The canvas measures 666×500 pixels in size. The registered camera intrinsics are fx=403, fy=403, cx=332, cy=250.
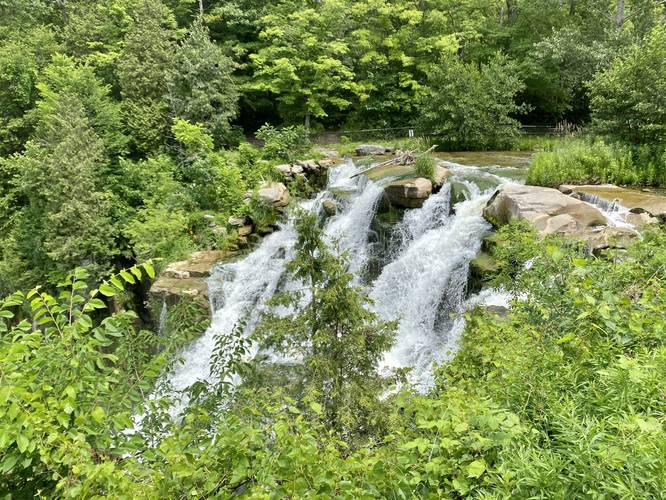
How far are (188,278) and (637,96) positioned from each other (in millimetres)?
12185

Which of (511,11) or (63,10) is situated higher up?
(63,10)

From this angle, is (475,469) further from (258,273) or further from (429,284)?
(258,273)

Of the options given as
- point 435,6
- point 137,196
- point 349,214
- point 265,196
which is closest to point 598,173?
point 349,214

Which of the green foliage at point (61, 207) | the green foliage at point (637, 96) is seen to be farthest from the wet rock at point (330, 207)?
the green foliage at point (637, 96)

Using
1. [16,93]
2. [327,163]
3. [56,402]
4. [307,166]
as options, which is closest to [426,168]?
[307,166]

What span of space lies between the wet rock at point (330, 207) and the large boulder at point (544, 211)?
14.7ft

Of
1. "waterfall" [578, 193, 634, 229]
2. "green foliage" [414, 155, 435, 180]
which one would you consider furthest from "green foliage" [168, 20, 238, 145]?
"waterfall" [578, 193, 634, 229]

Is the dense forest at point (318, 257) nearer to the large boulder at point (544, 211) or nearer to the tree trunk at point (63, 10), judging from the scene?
the large boulder at point (544, 211)

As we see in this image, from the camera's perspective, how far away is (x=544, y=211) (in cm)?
781

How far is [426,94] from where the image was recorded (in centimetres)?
1878

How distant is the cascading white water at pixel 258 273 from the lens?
887 cm

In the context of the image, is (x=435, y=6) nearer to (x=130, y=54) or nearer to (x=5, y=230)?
(x=130, y=54)

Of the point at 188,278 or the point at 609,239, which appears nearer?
the point at 609,239

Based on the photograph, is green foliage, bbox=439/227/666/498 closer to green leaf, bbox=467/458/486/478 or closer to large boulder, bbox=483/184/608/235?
green leaf, bbox=467/458/486/478
